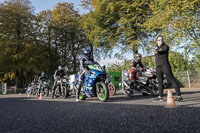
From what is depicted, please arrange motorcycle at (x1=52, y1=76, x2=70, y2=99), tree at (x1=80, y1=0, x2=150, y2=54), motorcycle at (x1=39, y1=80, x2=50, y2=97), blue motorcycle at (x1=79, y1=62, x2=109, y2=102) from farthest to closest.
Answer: tree at (x1=80, y1=0, x2=150, y2=54) → motorcycle at (x1=39, y1=80, x2=50, y2=97) → motorcycle at (x1=52, y1=76, x2=70, y2=99) → blue motorcycle at (x1=79, y1=62, x2=109, y2=102)

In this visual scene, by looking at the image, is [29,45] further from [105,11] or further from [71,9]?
[105,11]

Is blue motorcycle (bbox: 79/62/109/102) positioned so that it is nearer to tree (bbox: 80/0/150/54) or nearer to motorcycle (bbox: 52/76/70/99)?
motorcycle (bbox: 52/76/70/99)

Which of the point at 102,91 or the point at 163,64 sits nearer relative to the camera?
the point at 163,64

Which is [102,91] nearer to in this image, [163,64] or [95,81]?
[95,81]

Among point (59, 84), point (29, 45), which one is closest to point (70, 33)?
point (29, 45)

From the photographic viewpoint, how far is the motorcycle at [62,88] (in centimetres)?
1012

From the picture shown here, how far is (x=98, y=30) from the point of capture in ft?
79.4

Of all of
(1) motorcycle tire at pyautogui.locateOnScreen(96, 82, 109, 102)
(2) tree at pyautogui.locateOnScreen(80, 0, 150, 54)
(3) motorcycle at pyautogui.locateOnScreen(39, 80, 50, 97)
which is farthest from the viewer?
(2) tree at pyautogui.locateOnScreen(80, 0, 150, 54)

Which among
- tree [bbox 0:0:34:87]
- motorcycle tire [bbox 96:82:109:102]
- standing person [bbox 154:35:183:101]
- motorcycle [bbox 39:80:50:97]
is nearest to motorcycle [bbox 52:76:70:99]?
motorcycle [bbox 39:80:50:97]

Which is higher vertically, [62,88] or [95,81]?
[95,81]

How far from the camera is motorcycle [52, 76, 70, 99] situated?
33.2 ft

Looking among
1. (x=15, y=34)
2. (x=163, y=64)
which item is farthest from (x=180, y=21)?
(x=15, y=34)

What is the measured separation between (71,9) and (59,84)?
27.2m

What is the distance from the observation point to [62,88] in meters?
10.3
